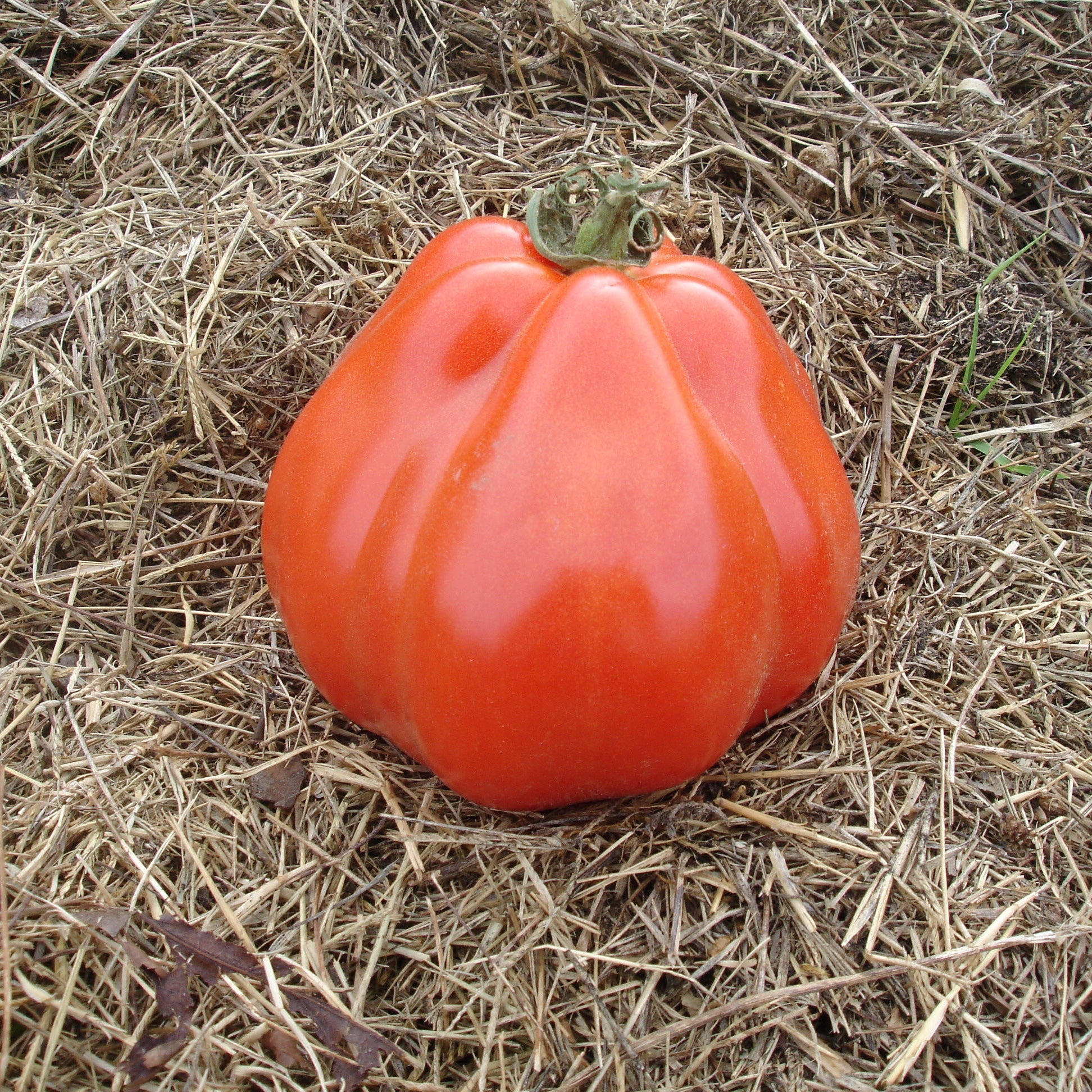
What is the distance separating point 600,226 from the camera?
157 centimetres

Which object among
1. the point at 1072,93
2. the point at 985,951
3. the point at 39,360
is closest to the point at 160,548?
the point at 39,360

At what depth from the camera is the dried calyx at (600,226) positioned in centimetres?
152

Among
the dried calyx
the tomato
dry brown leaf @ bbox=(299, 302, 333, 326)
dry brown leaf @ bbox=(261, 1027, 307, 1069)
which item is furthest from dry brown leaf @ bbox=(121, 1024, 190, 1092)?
dry brown leaf @ bbox=(299, 302, 333, 326)

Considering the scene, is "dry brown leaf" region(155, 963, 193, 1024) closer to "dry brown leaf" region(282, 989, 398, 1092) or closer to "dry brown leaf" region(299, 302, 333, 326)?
"dry brown leaf" region(282, 989, 398, 1092)

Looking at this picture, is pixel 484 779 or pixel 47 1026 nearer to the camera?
pixel 47 1026

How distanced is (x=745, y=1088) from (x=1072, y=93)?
8.79 feet

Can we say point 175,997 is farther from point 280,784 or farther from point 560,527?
point 560,527

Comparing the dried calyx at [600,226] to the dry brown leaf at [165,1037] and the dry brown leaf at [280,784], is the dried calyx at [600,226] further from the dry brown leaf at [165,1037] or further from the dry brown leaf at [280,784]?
the dry brown leaf at [165,1037]

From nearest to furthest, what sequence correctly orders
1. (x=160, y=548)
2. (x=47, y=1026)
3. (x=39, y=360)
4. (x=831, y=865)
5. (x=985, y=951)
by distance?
(x=47, y=1026) < (x=985, y=951) < (x=831, y=865) < (x=160, y=548) < (x=39, y=360)

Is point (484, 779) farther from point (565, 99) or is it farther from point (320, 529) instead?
point (565, 99)

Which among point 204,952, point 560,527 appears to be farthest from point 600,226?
point 204,952

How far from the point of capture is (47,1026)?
4.54ft

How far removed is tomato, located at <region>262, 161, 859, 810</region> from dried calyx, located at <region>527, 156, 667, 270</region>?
Result: 0.8 inches

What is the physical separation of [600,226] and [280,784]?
1.14m
